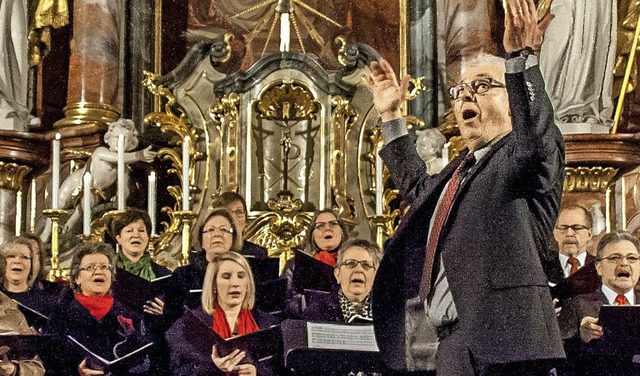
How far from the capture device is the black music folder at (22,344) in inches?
224

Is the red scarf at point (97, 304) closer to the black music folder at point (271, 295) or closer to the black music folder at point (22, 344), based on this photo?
the black music folder at point (22, 344)

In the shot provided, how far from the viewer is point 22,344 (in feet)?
18.8

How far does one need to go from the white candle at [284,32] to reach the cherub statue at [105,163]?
1307 millimetres

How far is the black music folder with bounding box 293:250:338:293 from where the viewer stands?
6.62 metres

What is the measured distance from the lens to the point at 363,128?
9.55 meters

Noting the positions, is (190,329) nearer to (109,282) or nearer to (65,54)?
(109,282)

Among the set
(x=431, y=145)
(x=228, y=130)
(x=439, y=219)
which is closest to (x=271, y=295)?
(x=431, y=145)

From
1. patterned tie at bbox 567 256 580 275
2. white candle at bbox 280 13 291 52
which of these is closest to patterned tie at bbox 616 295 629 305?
patterned tie at bbox 567 256 580 275

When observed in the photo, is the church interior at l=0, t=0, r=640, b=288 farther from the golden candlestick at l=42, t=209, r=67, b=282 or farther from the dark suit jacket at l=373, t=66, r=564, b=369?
the dark suit jacket at l=373, t=66, r=564, b=369

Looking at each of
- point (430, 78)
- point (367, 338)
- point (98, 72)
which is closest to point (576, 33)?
point (430, 78)

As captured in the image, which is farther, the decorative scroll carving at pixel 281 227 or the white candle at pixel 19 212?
the white candle at pixel 19 212

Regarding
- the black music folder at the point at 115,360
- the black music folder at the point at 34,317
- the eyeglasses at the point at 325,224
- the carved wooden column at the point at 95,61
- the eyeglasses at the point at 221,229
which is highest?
the carved wooden column at the point at 95,61

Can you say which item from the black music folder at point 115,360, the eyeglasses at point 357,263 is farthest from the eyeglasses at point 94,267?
the eyeglasses at point 357,263

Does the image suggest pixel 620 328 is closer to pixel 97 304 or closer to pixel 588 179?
pixel 97 304
